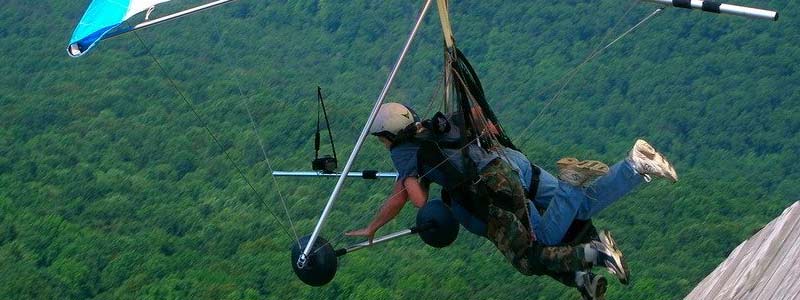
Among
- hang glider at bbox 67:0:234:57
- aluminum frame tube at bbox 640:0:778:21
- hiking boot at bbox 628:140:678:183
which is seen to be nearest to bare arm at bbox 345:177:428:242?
hiking boot at bbox 628:140:678:183

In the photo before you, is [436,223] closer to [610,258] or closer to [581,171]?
[581,171]

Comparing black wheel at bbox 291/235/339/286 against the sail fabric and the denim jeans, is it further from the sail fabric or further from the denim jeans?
the sail fabric

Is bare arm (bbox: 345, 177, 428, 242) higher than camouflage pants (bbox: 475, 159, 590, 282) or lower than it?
higher

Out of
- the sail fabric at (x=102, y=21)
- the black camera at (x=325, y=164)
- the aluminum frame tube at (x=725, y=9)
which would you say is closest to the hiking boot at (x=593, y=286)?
the aluminum frame tube at (x=725, y=9)

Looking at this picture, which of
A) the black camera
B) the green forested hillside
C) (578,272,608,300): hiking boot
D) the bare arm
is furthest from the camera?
the green forested hillside

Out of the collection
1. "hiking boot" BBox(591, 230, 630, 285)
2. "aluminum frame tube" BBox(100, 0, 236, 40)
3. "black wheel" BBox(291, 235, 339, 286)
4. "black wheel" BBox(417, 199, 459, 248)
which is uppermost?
"aluminum frame tube" BBox(100, 0, 236, 40)

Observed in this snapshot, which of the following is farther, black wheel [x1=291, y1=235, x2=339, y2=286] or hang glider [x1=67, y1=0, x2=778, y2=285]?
black wheel [x1=291, y1=235, x2=339, y2=286]

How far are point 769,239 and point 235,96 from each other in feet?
40.3

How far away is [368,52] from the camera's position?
18297mm

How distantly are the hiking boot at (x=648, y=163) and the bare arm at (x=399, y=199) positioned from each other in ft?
3.44

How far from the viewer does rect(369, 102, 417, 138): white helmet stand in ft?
29.9

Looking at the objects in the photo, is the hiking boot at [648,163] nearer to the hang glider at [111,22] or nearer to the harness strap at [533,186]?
the harness strap at [533,186]

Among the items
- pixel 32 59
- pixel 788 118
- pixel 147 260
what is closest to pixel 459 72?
pixel 147 260

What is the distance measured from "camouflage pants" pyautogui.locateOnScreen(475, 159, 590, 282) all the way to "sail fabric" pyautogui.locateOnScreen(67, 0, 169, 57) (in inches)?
73.0
